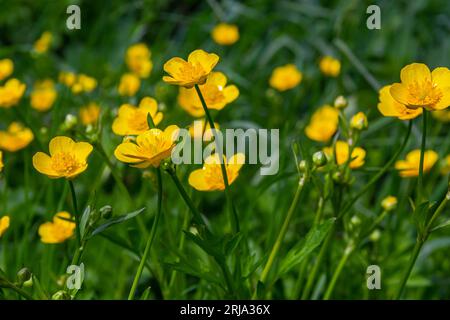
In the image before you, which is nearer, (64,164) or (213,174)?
(64,164)

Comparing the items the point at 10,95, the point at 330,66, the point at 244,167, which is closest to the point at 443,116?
the point at 330,66

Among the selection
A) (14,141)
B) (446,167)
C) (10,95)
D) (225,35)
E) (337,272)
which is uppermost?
(225,35)

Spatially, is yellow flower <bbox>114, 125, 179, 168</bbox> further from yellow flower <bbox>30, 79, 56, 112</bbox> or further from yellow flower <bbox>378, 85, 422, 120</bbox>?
yellow flower <bbox>30, 79, 56, 112</bbox>

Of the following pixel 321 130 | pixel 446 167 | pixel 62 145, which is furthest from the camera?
pixel 446 167

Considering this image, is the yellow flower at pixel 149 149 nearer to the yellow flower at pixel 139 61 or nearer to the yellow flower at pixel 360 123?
the yellow flower at pixel 360 123

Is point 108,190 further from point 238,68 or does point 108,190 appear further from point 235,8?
point 235,8

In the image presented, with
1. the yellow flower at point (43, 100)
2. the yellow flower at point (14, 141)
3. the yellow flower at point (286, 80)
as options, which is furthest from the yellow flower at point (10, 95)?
the yellow flower at point (286, 80)

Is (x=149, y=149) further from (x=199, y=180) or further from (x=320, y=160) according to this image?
(x=320, y=160)
